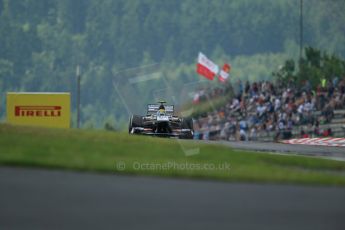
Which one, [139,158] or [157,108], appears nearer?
[139,158]

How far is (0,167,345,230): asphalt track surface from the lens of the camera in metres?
9.15

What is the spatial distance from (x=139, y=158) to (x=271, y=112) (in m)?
25.5

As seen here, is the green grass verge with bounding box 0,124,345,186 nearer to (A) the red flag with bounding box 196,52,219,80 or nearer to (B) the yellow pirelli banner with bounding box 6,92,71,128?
(B) the yellow pirelli banner with bounding box 6,92,71,128

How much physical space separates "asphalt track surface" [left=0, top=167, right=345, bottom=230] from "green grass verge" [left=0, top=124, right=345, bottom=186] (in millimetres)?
811

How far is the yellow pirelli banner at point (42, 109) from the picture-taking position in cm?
3169

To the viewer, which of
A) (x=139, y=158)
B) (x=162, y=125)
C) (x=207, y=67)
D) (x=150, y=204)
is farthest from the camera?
(x=207, y=67)

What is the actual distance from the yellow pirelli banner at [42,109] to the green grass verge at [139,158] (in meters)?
15.2

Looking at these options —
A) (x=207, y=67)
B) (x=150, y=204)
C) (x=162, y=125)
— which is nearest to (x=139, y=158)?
(x=150, y=204)

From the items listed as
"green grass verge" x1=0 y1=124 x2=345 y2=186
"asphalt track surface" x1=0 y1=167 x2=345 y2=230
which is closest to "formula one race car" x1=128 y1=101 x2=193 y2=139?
"green grass verge" x1=0 y1=124 x2=345 y2=186

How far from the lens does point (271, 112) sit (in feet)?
127

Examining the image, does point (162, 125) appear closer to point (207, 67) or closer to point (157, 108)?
point (157, 108)

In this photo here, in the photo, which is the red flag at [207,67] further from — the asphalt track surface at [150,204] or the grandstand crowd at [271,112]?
the asphalt track surface at [150,204]

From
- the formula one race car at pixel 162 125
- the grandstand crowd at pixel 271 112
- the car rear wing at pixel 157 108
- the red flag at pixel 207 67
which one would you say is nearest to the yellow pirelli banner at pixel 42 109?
the car rear wing at pixel 157 108

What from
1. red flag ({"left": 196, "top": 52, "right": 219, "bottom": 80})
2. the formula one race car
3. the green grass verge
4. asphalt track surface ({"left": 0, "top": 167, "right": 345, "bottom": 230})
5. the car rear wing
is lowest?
asphalt track surface ({"left": 0, "top": 167, "right": 345, "bottom": 230})
